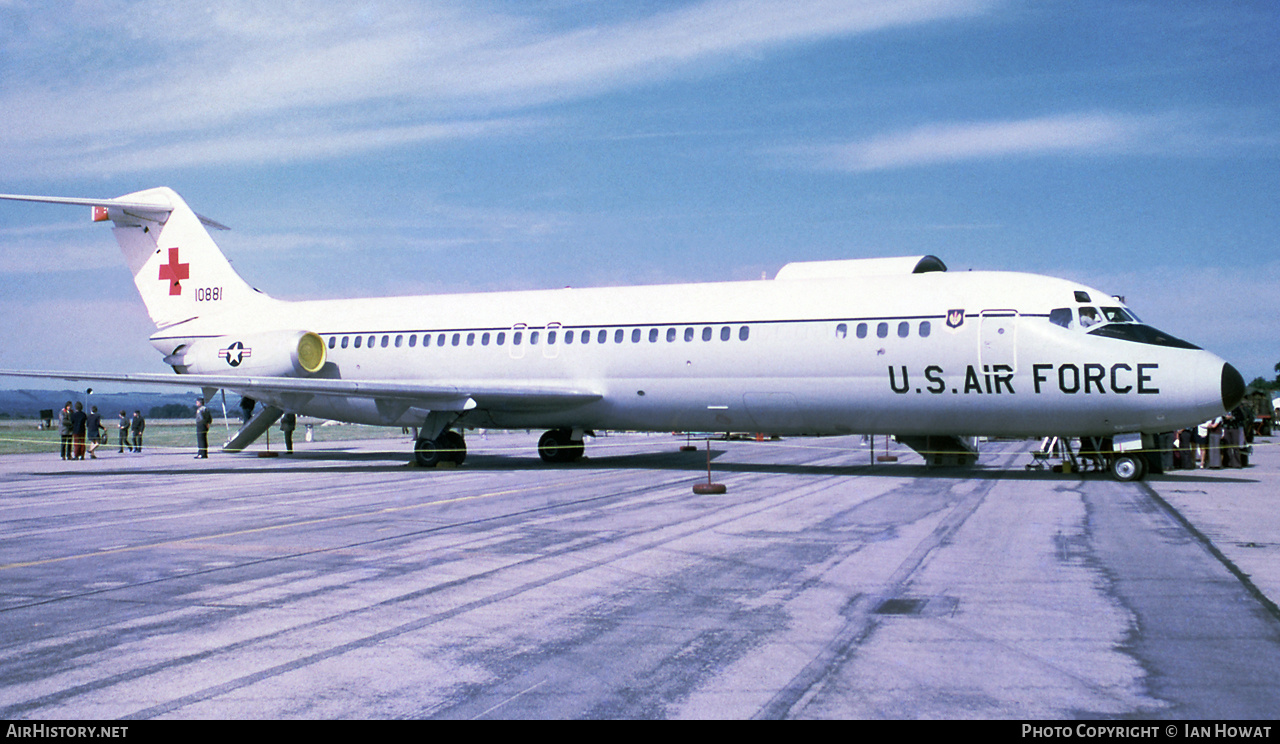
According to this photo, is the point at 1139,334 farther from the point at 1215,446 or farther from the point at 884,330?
the point at 1215,446

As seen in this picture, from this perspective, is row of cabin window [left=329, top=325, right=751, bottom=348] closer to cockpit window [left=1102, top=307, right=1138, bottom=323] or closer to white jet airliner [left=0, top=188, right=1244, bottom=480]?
white jet airliner [left=0, top=188, right=1244, bottom=480]

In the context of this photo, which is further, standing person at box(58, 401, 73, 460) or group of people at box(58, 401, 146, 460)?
group of people at box(58, 401, 146, 460)

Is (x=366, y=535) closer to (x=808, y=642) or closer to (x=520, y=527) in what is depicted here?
(x=520, y=527)

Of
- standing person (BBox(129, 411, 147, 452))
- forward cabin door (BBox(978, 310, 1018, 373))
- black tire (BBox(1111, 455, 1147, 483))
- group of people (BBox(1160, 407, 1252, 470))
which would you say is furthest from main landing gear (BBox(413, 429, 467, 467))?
standing person (BBox(129, 411, 147, 452))

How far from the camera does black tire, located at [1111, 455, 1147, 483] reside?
62.5 ft

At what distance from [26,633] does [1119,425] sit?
53.6 feet

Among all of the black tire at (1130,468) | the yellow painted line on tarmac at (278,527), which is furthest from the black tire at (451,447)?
the black tire at (1130,468)

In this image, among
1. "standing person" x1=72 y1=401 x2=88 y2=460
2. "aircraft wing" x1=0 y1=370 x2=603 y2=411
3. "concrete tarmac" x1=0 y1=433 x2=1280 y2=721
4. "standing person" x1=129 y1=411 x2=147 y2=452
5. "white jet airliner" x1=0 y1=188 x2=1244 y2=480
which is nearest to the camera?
"concrete tarmac" x1=0 y1=433 x2=1280 y2=721

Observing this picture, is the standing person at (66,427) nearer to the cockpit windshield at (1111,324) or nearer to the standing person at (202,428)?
the standing person at (202,428)

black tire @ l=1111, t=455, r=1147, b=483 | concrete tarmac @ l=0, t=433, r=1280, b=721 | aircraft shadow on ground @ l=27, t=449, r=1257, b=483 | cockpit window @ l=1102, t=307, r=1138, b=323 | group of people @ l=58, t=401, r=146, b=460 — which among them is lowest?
concrete tarmac @ l=0, t=433, r=1280, b=721

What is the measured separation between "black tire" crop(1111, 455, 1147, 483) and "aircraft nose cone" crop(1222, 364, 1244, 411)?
7.31 ft
